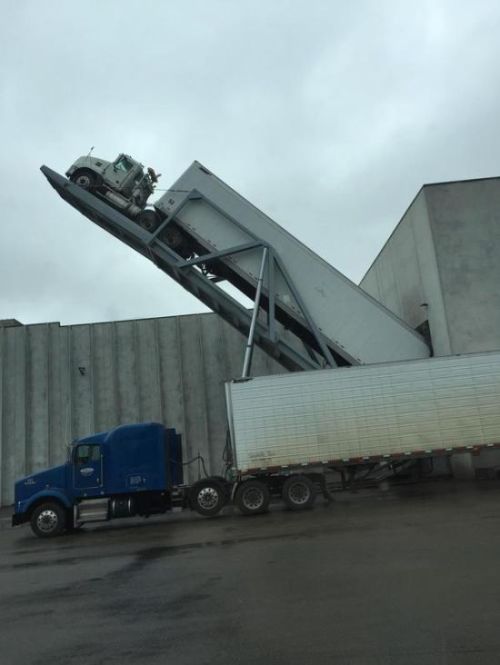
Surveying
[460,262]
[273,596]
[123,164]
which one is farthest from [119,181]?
[273,596]

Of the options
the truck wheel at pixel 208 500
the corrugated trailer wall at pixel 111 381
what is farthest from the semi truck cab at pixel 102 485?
the corrugated trailer wall at pixel 111 381

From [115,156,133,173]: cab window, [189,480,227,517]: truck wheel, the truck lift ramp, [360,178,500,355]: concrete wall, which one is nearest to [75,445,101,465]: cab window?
[189,480,227,517]: truck wheel

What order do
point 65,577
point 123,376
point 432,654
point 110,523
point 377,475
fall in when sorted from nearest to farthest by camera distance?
1. point 432,654
2. point 65,577
3. point 377,475
4. point 110,523
5. point 123,376

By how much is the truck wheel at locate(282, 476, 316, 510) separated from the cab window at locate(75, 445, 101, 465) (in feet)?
15.7

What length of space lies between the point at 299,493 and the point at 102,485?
4912mm

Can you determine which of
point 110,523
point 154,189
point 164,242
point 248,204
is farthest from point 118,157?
point 110,523

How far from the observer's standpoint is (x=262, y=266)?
54.6ft

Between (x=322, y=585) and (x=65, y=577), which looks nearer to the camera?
(x=322, y=585)

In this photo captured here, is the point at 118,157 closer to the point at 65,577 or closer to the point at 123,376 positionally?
the point at 123,376

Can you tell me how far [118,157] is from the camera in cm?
1728

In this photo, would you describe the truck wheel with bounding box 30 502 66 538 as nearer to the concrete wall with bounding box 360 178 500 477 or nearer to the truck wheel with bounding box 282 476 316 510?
the truck wheel with bounding box 282 476 316 510

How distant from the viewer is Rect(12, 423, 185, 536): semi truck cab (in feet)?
47.3

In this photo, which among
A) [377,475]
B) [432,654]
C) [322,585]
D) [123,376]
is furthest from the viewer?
[123,376]

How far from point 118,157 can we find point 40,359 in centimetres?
1003
